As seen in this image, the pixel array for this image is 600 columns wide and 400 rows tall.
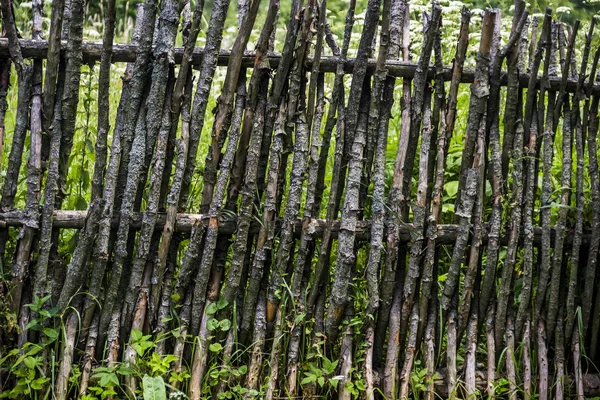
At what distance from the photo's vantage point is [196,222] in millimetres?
2789

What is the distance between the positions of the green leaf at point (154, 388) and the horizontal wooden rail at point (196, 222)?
558 mm

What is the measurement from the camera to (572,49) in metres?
2.90

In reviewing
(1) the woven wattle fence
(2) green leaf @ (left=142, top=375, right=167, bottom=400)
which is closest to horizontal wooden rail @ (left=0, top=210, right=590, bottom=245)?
(1) the woven wattle fence

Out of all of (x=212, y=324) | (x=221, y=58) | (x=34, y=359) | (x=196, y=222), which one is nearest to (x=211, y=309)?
(x=212, y=324)

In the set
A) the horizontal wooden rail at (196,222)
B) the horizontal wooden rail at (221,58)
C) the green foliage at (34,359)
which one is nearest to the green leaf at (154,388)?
the green foliage at (34,359)

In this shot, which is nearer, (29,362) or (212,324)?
(29,362)

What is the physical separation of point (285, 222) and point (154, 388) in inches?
30.6

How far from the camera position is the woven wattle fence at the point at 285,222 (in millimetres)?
2711

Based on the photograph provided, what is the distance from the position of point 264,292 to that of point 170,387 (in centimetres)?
51

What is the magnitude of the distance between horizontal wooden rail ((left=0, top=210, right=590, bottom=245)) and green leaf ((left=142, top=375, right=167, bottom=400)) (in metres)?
0.56

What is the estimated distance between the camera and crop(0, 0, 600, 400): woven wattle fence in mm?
2711

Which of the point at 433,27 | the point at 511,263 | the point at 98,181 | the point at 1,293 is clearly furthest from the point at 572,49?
the point at 1,293

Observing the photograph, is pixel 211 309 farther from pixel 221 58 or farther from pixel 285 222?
pixel 221 58

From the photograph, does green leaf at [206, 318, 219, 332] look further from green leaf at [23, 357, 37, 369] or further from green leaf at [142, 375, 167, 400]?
green leaf at [23, 357, 37, 369]
